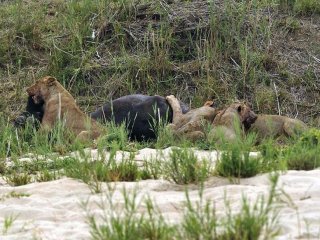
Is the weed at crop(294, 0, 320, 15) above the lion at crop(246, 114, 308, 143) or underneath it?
above

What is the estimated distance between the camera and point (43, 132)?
914cm

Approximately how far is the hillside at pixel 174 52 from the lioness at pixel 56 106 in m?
1.22

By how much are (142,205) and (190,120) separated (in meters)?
4.55

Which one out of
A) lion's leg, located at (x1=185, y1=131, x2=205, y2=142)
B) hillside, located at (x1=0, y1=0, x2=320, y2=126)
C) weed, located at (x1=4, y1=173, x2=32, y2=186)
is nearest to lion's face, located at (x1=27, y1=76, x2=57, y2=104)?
hillside, located at (x1=0, y1=0, x2=320, y2=126)

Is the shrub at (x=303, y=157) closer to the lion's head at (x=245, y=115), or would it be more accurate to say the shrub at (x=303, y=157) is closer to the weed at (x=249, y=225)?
the weed at (x=249, y=225)

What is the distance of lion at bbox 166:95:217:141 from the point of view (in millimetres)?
8883

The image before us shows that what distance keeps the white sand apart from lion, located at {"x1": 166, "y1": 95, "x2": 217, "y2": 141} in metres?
3.12

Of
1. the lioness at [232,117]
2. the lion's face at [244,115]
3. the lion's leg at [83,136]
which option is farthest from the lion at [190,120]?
the lion's leg at [83,136]

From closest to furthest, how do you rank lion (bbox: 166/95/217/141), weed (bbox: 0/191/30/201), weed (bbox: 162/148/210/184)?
weed (bbox: 162/148/210/184)
weed (bbox: 0/191/30/201)
lion (bbox: 166/95/217/141)

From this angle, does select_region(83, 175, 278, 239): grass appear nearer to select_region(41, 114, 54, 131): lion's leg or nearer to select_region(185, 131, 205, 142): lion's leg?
select_region(185, 131, 205, 142): lion's leg

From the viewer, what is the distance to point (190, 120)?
9.38 metres

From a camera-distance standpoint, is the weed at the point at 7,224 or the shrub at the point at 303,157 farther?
the shrub at the point at 303,157

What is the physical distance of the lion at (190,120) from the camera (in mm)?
8883

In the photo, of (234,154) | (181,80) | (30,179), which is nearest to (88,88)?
(181,80)
